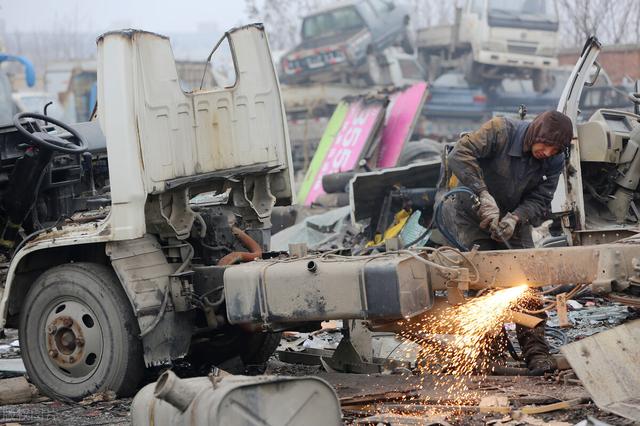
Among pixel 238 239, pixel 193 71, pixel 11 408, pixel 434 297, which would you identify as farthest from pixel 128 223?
pixel 193 71

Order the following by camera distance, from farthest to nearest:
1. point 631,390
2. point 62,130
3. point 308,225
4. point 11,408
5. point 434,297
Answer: point 308,225, point 62,130, point 11,408, point 434,297, point 631,390

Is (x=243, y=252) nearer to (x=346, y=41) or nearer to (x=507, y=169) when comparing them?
(x=507, y=169)

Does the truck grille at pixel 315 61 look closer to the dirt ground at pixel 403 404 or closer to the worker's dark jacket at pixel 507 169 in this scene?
the worker's dark jacket at pixel 507 169

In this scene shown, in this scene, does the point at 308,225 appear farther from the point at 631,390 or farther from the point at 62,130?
the point at 631,390

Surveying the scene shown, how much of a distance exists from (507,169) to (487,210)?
0.45 metres

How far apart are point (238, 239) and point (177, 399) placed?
2.25 meters

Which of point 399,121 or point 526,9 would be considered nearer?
point 399,121

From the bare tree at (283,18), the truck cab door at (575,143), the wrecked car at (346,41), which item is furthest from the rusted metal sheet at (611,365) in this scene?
the bare tree at (283,18)

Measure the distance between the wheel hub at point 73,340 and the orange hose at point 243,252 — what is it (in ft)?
2.89

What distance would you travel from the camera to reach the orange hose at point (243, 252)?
6.46m

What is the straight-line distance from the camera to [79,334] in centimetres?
641

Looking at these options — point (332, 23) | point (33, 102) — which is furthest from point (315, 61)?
point (33, 102)

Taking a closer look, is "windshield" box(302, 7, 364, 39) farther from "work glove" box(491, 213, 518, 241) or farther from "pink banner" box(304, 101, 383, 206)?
"work glove" box(491, 213, 518, 241)

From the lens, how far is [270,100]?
22.7 feet
